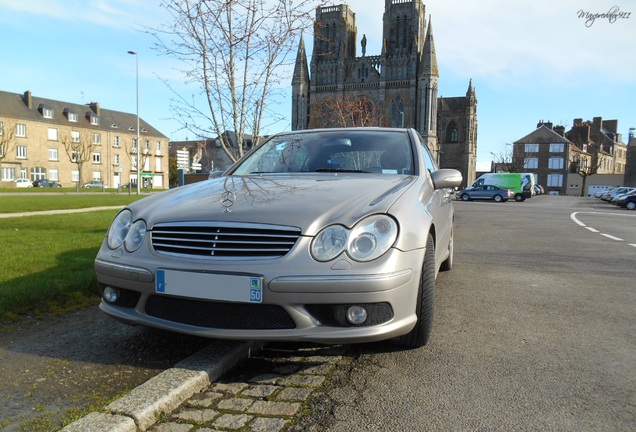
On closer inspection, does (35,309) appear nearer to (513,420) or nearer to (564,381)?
(513,420)

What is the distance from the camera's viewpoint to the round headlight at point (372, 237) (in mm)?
2547

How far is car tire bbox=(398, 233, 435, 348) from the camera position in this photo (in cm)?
293

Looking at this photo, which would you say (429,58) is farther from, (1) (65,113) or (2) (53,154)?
(2) (53,154)

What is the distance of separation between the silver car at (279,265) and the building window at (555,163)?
299ft

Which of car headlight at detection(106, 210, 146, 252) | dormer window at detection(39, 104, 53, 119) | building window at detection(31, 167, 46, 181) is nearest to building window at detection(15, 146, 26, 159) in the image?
building window at detection(31, 167, 46, 181)

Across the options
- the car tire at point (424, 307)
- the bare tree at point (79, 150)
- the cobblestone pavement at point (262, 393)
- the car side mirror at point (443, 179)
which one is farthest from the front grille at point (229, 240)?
the bare tree at point (79, 150)

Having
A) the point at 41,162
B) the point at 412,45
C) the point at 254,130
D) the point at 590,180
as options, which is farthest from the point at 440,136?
the point at 254,130

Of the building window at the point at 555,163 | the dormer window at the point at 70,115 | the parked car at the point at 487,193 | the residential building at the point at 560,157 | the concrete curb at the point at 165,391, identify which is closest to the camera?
the concrete curb at the point at 165,391

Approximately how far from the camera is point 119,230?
308cm

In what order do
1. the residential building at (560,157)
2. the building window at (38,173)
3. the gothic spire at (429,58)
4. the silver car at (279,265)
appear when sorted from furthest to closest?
the residential building at (560,157), the gothic spire at (429,58), the building window at (38,173), the silver car at (279,265)

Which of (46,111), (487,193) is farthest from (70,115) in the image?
(487,193)

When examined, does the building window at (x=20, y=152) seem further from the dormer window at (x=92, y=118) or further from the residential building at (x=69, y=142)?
the dormer window at (x=92, y=118)

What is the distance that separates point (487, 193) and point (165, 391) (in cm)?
4164

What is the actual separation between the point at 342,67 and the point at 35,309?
244 feet
